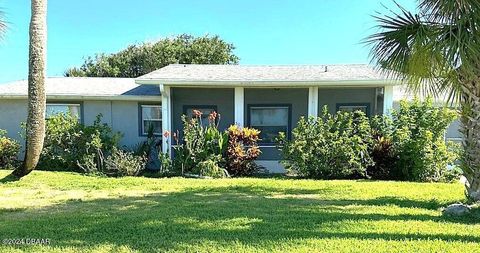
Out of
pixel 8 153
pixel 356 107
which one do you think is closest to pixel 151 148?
pixel 8 153

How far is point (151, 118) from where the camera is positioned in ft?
44.3

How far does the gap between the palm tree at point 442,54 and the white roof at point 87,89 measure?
8472mm

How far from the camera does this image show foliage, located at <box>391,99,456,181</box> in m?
10.1

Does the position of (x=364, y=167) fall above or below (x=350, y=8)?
below

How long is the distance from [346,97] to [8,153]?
11.7 meters

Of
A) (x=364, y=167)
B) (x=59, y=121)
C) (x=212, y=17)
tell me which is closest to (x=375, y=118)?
(x=364, y=167)

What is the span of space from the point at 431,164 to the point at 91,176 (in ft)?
32.1

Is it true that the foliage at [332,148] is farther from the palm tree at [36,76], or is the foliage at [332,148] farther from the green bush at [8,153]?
the green bush at [8,153]

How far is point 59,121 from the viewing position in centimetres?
1175

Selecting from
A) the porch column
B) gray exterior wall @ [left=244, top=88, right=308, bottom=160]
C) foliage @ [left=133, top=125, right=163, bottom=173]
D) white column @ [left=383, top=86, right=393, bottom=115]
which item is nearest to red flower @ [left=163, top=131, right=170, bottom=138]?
the porch column

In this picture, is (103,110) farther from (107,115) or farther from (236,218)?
(236,218)

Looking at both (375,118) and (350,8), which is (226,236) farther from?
(350,8)

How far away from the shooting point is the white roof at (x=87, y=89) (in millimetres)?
12906

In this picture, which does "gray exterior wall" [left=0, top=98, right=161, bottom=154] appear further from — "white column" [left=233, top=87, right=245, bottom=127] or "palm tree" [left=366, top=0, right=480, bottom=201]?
"palm tree" [left=366, top=0, right=480, bottom=201]
